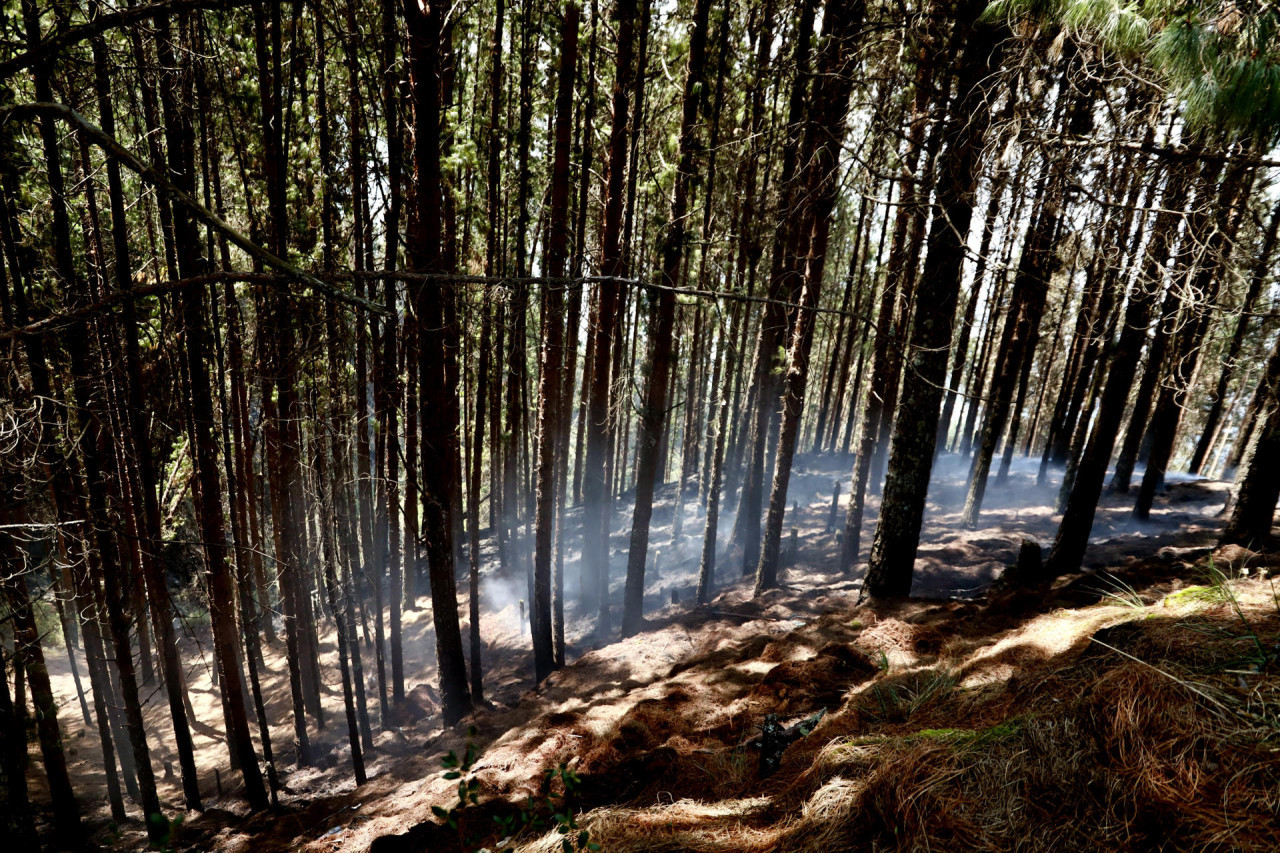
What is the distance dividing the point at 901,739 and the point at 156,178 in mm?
5079

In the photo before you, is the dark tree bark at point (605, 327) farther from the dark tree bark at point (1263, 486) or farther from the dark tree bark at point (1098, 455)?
the dark tree bark at point (1263, 486)

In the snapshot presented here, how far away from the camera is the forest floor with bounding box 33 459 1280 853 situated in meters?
2.38

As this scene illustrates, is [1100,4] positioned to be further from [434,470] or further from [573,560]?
[573,560]

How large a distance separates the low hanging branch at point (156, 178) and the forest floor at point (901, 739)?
10.8 ft

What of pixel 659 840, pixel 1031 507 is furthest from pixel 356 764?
pixel 1031 507

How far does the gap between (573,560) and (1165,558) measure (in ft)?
55.9

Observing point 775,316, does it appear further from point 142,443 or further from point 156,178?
point 156,178

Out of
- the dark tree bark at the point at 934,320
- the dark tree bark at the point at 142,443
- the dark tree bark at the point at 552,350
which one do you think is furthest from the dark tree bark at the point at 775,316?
the dark tree bark at the point at 142,443

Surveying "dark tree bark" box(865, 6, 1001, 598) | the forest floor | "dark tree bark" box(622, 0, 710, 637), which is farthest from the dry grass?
"dark tree bark" box(622, 0, 710, 637)

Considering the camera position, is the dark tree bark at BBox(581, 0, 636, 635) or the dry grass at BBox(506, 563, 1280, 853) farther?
the dark tree bark at BBox(581, 0, 636, 635)

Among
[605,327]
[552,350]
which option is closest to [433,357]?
[552,350]

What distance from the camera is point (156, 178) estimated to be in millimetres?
2859

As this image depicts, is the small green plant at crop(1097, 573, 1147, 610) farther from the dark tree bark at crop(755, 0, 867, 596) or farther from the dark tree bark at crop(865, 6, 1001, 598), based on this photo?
the dark tree bark at crop(755, 0, 867, 596)

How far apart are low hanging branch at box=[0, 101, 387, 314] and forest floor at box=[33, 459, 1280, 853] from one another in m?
3.30
